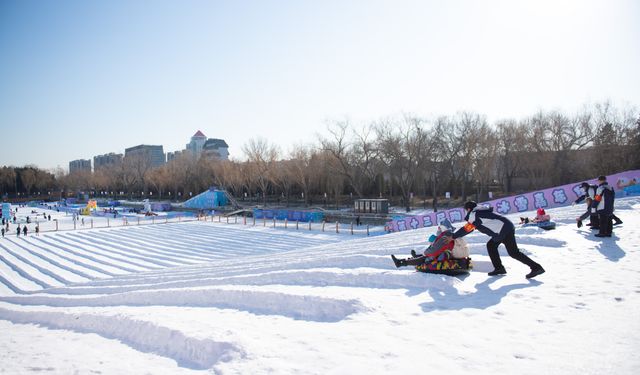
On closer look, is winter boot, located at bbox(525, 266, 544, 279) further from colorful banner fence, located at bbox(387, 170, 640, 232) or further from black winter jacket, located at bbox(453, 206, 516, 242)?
colorful banner fence, located at bbox(387, 170, 640, 232)

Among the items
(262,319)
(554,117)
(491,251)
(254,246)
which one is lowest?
(254,246)

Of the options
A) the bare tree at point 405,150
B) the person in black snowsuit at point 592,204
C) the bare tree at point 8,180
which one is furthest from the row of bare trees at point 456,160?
the bare tree at point 8,180

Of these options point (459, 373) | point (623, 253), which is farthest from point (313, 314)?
point (623, 253)

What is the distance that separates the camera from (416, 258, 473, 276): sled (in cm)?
677

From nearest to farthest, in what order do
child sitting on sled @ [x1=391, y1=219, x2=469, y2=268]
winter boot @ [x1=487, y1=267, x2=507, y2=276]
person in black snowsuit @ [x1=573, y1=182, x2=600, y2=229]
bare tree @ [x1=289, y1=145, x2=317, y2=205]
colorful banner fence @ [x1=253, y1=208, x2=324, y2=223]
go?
winter boot @ [x1=487, y1=267, x2=507, y2=276]
child sitting on sled @ [x1=391, y1=219, x2=469, y2=268]
person in black snowsuit @ [x1=573, y1=182, x2=600, y2=229]
colorful banner fence @ [x1=253, y1=208, x2=324, y2=223]
bare tree @ [x1=289, y1=145, x2=317, y2=205]

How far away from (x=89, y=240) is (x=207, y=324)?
2834 cm

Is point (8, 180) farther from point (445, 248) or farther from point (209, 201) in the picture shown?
point (445, 248)

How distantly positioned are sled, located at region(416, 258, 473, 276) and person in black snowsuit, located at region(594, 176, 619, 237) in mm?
4259

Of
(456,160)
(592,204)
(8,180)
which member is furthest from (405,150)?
(8,180)

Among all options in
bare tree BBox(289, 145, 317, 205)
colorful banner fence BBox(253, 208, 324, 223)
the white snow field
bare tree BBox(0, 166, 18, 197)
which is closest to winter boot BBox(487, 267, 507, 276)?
the white snow field

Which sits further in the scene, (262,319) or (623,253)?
(623,253)

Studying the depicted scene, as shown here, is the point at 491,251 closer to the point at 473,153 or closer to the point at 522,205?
the point at 522,205

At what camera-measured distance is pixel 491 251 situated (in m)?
6.60

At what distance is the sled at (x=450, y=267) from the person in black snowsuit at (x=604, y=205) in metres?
A: 4.26
